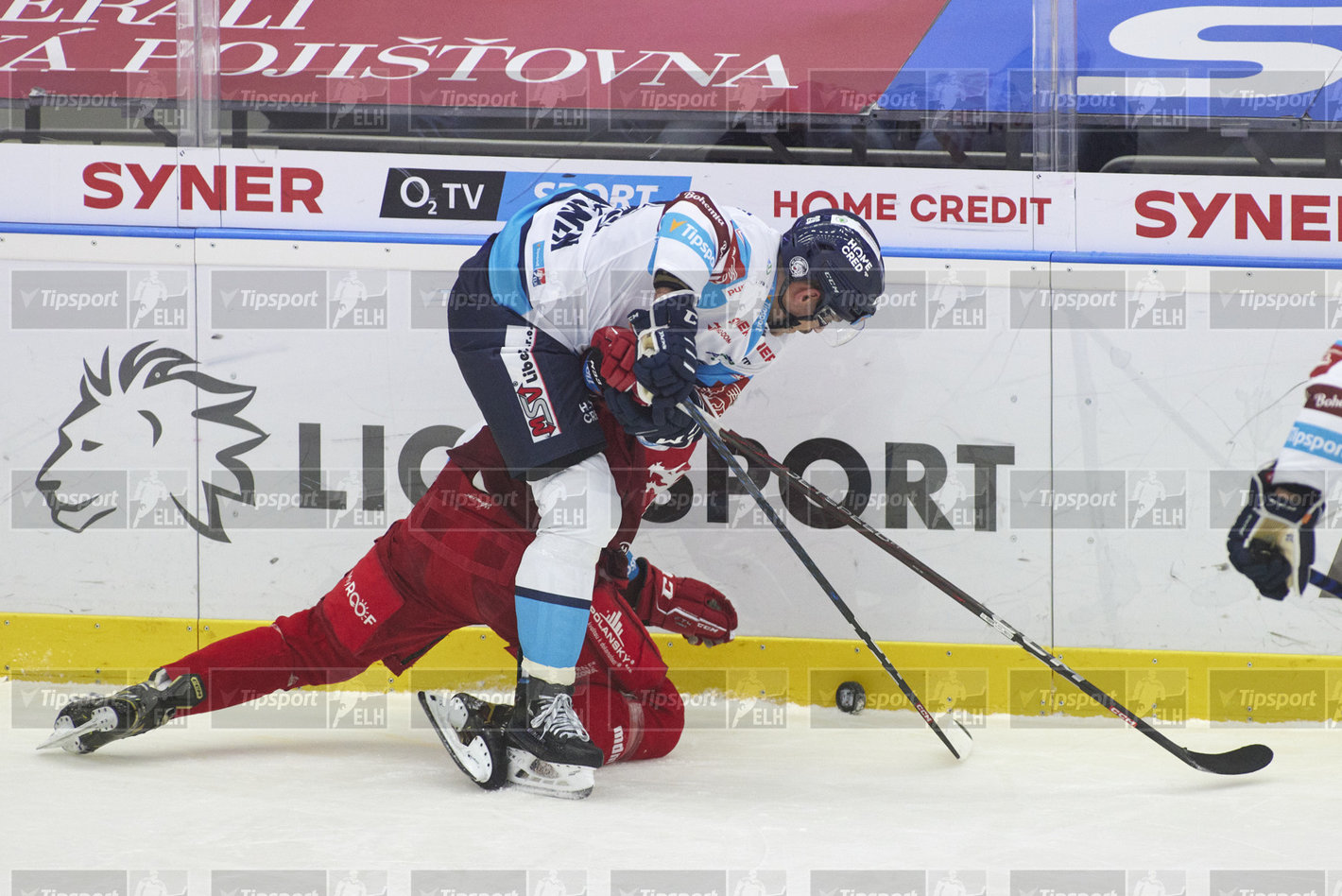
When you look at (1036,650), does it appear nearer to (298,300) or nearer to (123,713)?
(123,713)

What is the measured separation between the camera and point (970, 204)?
11.4 feet

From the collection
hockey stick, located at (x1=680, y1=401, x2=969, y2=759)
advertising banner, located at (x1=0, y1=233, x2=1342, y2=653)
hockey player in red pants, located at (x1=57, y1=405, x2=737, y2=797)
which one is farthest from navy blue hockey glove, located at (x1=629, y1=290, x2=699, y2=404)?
advertising banner, located at (x1=0, y1=233, x2=1342, y2=653)

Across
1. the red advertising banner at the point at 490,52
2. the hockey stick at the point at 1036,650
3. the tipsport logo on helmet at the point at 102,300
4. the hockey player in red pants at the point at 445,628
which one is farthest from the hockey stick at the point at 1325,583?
the tipsport logo on helmet at the point at 102,300

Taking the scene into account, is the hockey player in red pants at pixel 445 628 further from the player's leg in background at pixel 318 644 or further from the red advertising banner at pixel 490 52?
the red advertising banner at pixel 490 52

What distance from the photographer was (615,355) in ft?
8.81

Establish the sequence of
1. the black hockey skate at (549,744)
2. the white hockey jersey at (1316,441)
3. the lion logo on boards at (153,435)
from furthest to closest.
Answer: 1. the lion logo on boards at (153,435)
2. the black hockey skate at (549,744)
3. the white hockey jersey at (1316,441)

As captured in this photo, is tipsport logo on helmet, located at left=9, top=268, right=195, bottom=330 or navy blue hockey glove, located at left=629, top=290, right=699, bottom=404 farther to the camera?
tipsport logo on helmet, located at left=9, top=268, right=195, bottom=330

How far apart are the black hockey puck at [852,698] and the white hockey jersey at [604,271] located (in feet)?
3.63

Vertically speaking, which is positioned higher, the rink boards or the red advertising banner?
the red advertising banner

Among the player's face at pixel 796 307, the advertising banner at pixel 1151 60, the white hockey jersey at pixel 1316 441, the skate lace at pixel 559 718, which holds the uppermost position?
the advertising banner at pixel 1151 60

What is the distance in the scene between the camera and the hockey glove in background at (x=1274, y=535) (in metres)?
1.92

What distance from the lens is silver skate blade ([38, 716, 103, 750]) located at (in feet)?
8.83

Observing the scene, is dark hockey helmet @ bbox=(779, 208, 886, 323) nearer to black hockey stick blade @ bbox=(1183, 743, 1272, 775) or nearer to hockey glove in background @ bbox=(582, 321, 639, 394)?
hockey glove in background @ bbox=(582, 321, 639, 394)

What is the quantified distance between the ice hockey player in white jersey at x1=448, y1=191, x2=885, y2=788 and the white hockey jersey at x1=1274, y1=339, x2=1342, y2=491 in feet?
3.51
